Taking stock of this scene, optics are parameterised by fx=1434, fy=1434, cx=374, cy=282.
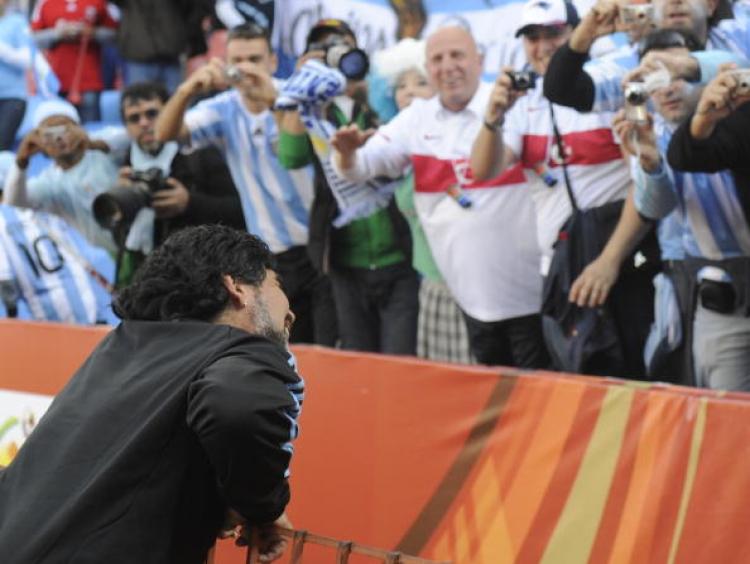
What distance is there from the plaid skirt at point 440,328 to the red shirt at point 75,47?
3.46 meters

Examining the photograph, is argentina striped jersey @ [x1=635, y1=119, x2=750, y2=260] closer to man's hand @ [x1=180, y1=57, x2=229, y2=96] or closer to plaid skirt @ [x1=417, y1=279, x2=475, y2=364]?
plaid skirt @ [x1=417, y1=279, x2=475, y2=364]

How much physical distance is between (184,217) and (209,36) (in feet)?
5.19

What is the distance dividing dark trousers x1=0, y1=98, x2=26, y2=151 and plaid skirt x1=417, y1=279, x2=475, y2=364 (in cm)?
358

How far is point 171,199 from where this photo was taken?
6891mm

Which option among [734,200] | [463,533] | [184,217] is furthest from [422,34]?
[463,533]

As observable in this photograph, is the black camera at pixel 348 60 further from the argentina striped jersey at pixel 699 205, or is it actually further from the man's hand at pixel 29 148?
the man's hand at pixel 29 148

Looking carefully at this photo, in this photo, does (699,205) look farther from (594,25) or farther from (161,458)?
(161,458)

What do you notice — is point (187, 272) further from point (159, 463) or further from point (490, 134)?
point (490, 134)

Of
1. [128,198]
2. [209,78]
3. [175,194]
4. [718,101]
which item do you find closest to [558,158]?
[718,101]

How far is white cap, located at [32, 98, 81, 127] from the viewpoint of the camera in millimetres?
8047

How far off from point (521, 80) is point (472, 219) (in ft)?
2.39

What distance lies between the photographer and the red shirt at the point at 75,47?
8742 mm

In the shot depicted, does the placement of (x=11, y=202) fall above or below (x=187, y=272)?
below

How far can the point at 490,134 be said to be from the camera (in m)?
5.68
